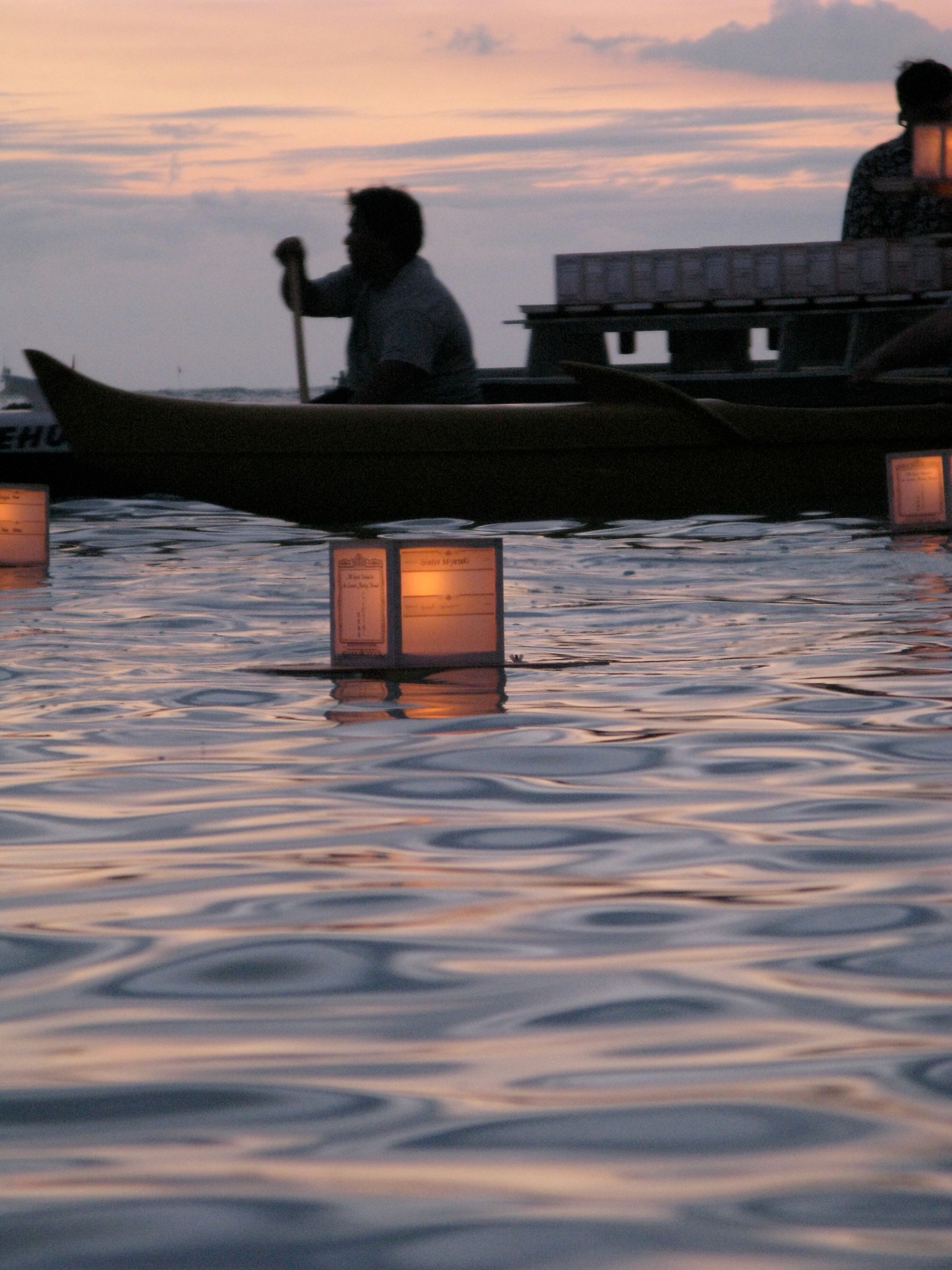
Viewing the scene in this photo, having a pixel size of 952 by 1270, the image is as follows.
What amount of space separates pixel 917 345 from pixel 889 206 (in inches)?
77.9

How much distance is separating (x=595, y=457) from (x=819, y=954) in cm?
653

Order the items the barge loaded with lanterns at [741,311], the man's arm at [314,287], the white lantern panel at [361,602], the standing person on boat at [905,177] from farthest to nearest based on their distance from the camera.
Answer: the barge loaded with lanterns at [741,311] < the man's arm at [314,287] < the standing person on boat at [905,177] < the white lantern panel at [361,602]

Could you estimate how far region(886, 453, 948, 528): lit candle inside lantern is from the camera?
6.83 metres

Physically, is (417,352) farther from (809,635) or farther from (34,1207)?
(34,1207)

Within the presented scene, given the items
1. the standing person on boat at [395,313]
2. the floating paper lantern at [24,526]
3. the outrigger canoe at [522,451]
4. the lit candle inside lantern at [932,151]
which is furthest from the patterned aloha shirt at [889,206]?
the floating paper lantern at [24,526]

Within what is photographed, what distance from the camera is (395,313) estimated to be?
306 inches

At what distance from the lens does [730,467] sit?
26.9 ft

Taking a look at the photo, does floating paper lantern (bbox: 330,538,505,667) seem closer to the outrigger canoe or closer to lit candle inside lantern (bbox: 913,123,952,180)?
the outrigger canoe

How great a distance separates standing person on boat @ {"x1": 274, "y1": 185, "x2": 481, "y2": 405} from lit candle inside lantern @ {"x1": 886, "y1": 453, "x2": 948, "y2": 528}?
7.04 ft

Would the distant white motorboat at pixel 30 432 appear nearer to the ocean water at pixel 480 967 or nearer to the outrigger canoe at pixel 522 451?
the outrigger canoe at pixel 522 451

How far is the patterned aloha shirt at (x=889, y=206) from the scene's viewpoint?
9227mm

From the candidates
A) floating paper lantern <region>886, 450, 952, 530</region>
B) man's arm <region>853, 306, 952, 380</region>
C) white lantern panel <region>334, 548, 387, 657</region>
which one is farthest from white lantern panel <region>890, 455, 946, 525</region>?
white lantern panel <region>334, 548, 387, 657</region>

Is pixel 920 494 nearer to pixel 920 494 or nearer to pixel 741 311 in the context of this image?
pixel 920 494

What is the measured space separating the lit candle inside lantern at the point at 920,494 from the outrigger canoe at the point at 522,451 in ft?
4.22
